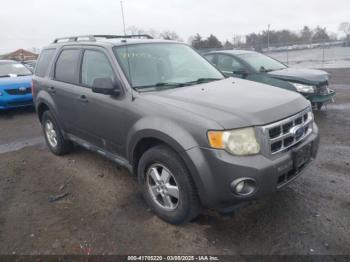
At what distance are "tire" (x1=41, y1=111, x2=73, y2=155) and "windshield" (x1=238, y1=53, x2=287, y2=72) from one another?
4733 millimetres

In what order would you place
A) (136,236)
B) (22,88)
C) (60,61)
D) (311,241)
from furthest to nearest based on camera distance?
(22,88) → (60,61) → (136,236) → (311,241)

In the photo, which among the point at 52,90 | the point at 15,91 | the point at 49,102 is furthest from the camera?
the point at 15,91

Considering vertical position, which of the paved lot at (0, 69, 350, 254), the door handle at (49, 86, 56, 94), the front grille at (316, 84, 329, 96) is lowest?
the paved lot at (0, 69, 350, 254)

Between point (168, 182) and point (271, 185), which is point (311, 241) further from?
point (168, 182)

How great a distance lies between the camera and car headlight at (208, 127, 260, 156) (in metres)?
2.66

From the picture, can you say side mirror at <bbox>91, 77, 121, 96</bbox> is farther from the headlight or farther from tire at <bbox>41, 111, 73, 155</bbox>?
the headlight

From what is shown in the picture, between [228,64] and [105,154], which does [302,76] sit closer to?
[228,64]

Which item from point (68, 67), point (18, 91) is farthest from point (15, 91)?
point (68, 67)

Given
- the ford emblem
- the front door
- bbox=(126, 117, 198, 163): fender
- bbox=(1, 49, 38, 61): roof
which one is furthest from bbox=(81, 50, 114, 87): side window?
bbox=(1, 49, 38, 61): roof

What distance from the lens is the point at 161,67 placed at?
382cm

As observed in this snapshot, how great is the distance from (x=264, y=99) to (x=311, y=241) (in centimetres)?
141

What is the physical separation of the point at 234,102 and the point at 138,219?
1.62 m

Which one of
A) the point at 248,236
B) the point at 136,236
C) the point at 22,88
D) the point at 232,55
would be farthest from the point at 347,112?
the point at 22,88

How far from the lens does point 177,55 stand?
4.19 metres
